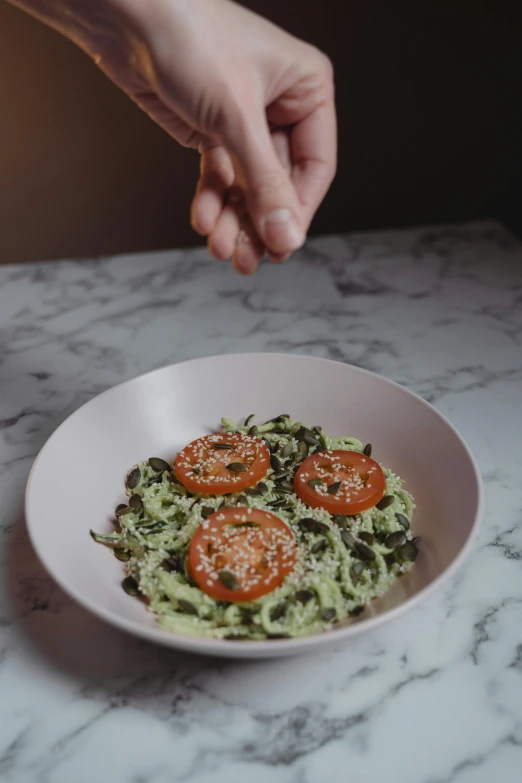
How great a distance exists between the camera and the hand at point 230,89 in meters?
1.35

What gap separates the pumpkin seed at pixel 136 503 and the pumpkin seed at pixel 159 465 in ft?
0.35

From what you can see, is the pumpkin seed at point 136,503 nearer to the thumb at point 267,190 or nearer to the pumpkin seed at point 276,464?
the pumpkin seed at point 276,464

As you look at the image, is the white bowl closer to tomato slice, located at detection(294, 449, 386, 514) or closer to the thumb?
tomato slice, located at detection(294, 449, 386, 514)

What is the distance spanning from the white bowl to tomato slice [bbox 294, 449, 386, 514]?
0.40 feet

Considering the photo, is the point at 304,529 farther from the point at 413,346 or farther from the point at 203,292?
the point at 203,292

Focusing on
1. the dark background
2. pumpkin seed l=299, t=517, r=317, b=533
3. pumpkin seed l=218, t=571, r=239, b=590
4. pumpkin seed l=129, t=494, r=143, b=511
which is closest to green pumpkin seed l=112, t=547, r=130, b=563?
pumpkin seed l=129, t=494, r=143, b=511

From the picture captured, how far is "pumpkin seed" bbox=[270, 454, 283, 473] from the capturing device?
1626mm

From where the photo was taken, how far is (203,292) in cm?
266

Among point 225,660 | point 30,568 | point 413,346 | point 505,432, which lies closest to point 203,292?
point 413,346

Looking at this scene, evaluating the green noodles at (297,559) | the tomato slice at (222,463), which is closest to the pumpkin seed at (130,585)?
the green noodles at (297,559)

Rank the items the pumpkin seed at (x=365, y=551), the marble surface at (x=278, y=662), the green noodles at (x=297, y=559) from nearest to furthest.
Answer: the marble surface at (x=278, y=662), the green noodles at (x=297, y=559), the pumpkin seed at (x=365, y=551)

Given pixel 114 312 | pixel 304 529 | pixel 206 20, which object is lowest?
pixel 114 312

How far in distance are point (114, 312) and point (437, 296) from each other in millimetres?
1112

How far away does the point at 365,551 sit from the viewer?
54.9 inches
